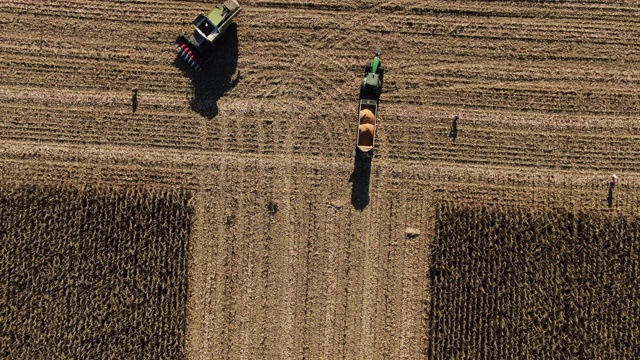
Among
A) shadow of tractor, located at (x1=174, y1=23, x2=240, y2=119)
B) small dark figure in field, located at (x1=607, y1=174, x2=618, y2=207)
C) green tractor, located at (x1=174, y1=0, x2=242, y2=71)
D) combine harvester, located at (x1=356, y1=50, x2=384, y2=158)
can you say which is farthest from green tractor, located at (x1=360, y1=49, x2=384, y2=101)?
small dark figure in field, located at (x1=607, y1=174, x2=618, y2=207)

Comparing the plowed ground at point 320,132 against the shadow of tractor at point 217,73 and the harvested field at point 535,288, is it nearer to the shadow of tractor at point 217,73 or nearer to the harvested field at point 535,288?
the shadow of tractor at point 217,73

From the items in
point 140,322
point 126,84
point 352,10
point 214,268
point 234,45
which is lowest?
point 140,322

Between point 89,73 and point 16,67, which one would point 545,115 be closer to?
point 89,73

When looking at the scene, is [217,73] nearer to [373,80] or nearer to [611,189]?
[373,80]

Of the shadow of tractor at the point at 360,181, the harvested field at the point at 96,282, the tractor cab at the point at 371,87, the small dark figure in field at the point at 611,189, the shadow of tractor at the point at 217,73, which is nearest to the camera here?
the tractor cab at the point at 371,87

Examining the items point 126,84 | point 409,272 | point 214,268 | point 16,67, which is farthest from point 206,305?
point 16,67

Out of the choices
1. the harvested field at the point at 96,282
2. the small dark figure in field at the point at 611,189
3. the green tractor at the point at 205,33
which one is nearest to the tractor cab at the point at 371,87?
the green tractor at the point at 205,33
